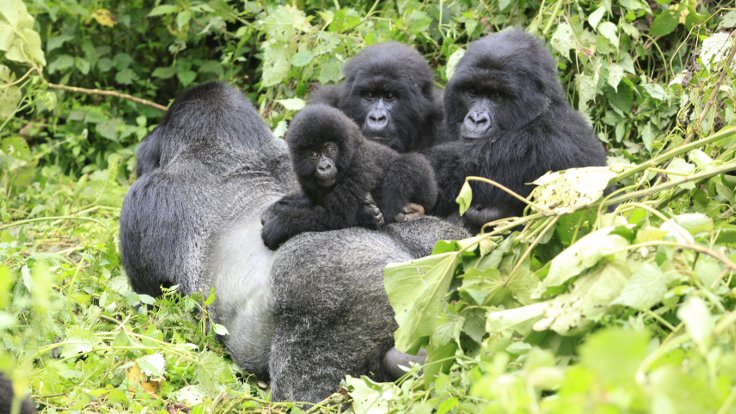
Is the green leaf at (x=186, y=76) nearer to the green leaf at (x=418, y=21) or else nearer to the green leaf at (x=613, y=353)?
the green leaf at (x=418, y=21)

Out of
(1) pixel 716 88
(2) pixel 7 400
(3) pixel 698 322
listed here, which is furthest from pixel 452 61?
(3) pixel 698 322

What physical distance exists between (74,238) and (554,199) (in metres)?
2.91

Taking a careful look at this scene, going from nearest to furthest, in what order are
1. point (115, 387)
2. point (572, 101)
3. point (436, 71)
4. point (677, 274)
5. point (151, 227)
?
point (677, 274) → point (115, 387) → point (151, 227) → point (572, 101) → point (436, 71)

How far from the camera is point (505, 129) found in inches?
148

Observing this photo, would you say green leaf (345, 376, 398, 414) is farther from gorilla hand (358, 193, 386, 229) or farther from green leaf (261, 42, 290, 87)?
green leaf (261, 42, 290, 87)

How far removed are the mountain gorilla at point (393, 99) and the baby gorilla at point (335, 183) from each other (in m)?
0.66

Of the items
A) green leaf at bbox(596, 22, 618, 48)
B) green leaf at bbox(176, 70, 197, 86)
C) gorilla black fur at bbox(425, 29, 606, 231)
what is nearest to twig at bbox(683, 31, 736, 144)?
gorilla black fur at bbox(425, 29, 606, 231)

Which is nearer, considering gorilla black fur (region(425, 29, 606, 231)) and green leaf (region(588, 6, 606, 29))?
gorilla black fur (region(425, 29, 606, 231))

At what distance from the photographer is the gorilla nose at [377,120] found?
397cm

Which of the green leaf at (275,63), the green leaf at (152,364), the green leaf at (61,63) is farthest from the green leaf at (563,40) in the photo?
the green leaf at (61,63)

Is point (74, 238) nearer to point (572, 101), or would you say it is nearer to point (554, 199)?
point (572, 101)

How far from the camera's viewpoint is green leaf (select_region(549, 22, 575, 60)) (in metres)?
4.39

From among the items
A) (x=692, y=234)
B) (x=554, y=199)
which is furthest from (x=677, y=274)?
(x=554, y=199)

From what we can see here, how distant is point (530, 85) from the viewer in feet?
12.4
